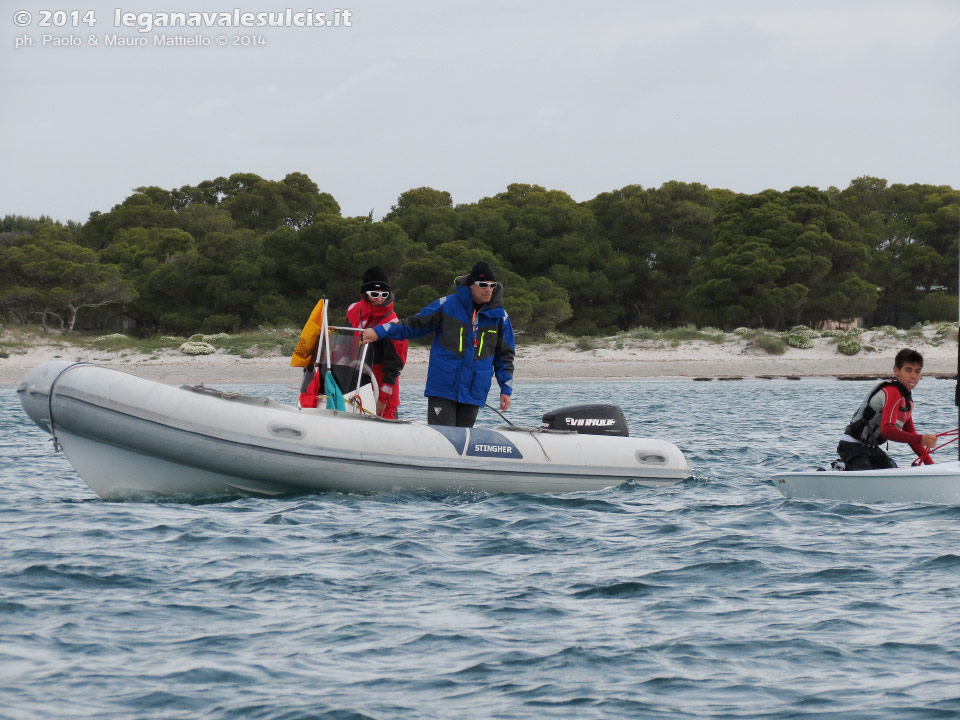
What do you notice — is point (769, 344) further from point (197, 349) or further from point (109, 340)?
point (109, 340)

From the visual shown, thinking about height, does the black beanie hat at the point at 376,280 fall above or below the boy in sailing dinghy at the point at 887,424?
above

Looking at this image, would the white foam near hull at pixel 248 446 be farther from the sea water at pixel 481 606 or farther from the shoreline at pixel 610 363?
the shoreline at pixel 610 363

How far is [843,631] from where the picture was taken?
4910 mm

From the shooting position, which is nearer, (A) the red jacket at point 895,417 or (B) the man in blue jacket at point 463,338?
(A) the red jacket at point 895,417

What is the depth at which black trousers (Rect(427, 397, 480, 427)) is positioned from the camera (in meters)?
8.25

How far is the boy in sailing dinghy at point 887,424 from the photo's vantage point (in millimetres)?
7345

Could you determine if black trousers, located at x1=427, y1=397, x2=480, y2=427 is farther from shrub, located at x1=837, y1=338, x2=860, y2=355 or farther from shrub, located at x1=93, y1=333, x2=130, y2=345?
shrub, located at x1=93, y1=333, x2=130, y2=345

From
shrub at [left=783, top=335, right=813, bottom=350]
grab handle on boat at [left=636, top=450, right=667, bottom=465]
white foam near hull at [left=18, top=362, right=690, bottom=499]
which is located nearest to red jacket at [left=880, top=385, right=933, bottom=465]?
grab handle on boat at [left=636, top=450, right=667, bottom=465]

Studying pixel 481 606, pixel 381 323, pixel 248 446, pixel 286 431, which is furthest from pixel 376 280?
pixel 481 606

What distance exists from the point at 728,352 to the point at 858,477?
979 inches

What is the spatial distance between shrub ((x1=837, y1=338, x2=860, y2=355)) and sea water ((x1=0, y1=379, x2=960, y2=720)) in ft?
77.8

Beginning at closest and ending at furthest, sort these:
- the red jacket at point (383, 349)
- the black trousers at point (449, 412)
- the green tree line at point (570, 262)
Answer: the black trousers at point (449, 412) < the red jacket at point (383, 349) < the green tree line at point (570, 262)

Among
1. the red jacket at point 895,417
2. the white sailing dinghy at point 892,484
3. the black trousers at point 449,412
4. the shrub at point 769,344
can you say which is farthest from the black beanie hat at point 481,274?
the shrub at point 769,344

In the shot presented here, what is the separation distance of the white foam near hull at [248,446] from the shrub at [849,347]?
81.3 ft
